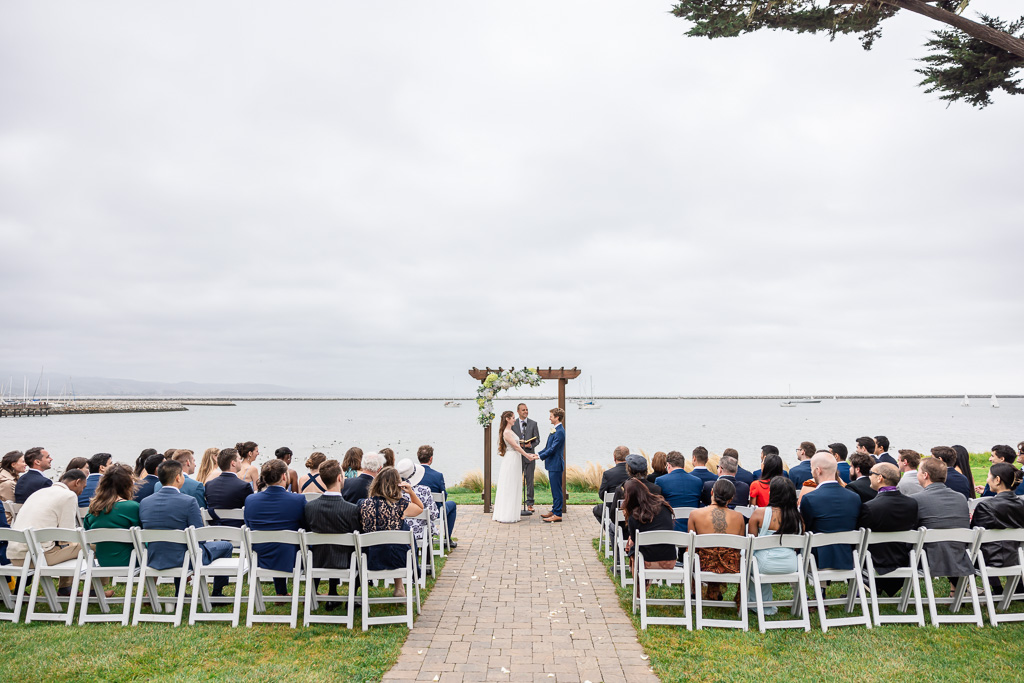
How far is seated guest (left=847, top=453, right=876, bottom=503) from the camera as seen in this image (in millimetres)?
6555

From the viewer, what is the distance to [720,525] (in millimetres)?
5996

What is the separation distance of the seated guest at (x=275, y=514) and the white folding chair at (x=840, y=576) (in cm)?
465

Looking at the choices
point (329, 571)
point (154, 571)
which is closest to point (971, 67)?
point (329, 571)

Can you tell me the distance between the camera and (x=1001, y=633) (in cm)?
551

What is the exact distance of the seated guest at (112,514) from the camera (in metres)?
6.04

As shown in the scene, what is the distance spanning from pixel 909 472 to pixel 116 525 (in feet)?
26.8

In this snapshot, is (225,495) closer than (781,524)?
No

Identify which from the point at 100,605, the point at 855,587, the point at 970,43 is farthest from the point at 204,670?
the point at 970,43

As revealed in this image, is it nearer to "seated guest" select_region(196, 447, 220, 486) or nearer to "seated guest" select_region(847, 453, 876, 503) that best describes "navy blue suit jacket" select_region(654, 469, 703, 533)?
"seated guest" select_region(847, 453, 876, 503)

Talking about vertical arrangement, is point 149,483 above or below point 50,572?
above

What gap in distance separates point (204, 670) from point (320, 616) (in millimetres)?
1119

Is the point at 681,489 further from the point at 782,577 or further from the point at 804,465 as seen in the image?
the point at 804,465

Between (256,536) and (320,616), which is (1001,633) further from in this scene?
(256,536)

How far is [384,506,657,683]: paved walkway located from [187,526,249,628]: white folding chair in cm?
168
